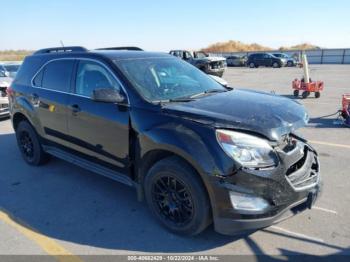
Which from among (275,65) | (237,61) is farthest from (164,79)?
(237,61)

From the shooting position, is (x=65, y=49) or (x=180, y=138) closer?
(x=180, y=138)

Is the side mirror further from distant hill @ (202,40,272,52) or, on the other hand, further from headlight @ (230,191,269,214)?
distant hill @ (202,40,272,52)

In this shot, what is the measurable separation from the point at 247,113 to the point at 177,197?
1.08 m

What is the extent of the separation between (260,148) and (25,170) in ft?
13.4

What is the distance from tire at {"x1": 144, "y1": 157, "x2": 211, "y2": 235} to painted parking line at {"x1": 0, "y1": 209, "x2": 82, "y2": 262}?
940mm

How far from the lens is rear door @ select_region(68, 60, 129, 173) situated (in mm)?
3785

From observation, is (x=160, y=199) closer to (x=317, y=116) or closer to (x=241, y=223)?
(x=241, y=223)

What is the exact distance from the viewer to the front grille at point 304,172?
3.08m

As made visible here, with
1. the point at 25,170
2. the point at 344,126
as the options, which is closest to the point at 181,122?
the point at 25,170

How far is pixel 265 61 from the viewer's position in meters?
37.7

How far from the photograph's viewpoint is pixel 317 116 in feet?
29.5

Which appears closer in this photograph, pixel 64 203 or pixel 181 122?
pixel 181 122

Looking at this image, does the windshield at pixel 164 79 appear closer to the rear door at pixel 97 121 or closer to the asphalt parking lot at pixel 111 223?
the rear door at pixel 97 121

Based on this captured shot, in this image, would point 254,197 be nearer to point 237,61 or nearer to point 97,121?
point 97,121
